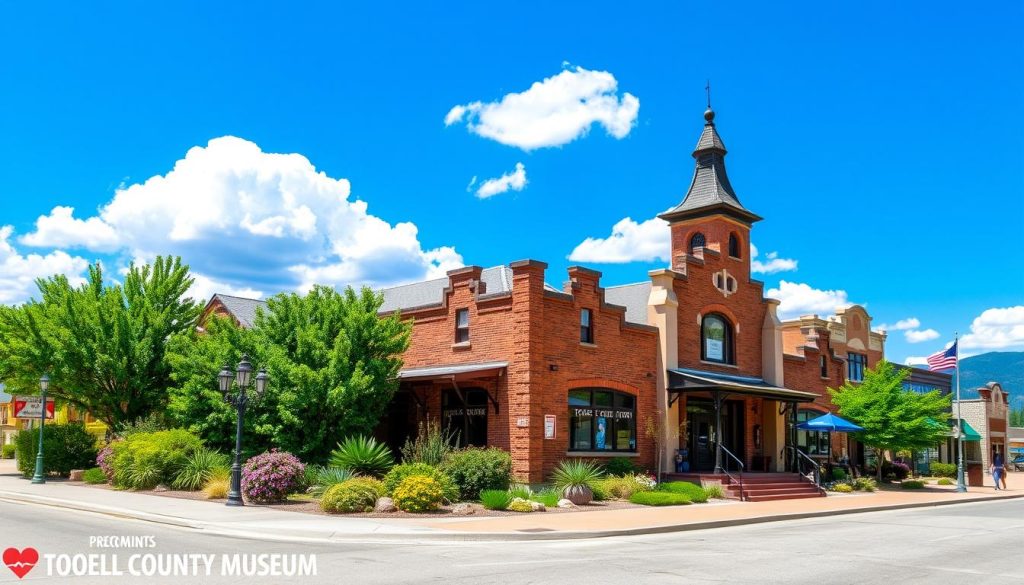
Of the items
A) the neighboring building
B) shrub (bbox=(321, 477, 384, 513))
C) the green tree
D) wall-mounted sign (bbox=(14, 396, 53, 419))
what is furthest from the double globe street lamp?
the neighboring building

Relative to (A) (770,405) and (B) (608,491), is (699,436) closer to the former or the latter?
(A) (770,405)

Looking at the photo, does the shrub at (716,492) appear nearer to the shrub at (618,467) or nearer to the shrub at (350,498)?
the shrub at (618,467)

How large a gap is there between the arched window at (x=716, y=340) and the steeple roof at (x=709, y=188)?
13.9ft

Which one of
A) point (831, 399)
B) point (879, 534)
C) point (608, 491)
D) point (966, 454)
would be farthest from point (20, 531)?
point (966, 454)

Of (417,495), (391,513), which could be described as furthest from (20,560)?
(417,495)

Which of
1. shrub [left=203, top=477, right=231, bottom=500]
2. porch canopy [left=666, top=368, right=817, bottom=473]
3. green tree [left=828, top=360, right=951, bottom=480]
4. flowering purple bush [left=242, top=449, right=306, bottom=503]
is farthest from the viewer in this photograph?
green tree [left=828, top=360, right=951, bottom=480]

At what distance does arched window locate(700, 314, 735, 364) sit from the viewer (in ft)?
106

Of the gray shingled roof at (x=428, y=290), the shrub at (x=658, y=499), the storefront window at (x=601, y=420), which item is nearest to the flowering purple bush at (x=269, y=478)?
the storefront window at (x=601, y=420)

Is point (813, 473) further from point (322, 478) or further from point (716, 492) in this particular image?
point (322, 478)

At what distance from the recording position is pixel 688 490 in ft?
84.3

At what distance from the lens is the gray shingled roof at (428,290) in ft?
99.6

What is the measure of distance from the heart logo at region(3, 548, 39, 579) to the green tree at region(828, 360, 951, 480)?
1245 inches

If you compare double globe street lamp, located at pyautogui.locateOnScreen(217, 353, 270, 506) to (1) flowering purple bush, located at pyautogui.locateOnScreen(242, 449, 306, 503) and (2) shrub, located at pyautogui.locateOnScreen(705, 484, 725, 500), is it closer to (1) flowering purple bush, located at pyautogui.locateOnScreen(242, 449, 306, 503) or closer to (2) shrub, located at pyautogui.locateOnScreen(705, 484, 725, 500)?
(1) flowering purple bush, located at pyautogui.locateOnScreen(242, 449, 306, 503)

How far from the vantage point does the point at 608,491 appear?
24688 millimetres
